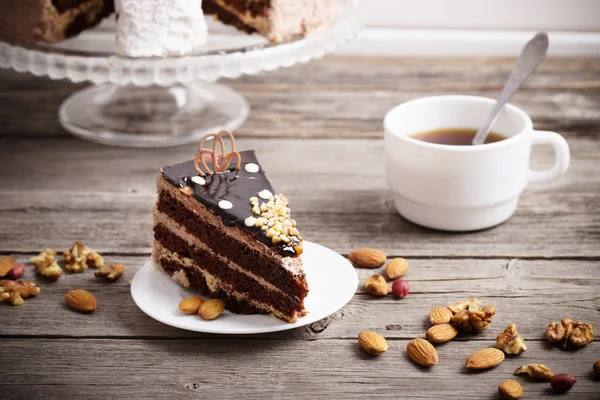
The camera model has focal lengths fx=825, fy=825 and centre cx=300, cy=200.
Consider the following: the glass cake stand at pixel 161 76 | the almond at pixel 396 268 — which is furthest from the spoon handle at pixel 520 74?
the glass cake stand at pixel 161 76

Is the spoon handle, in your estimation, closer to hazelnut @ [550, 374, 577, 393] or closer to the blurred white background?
hazelnut @ [550, 374, 577, 393]

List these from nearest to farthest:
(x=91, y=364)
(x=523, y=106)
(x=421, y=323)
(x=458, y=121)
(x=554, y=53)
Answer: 1. (x=91, y=364)
2. (x=421, y=323)
3. (x=458, y=121)
4. (x=523, y=106)
5. (x=554, y=53)

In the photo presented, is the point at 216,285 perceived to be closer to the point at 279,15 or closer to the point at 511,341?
the point at 511,341

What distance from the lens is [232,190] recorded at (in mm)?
1556

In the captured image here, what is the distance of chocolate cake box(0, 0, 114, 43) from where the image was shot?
1.98 metres

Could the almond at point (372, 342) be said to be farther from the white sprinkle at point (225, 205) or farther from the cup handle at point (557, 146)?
the cup handle at point (557, 146)

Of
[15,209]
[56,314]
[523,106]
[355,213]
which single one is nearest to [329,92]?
[523,106]

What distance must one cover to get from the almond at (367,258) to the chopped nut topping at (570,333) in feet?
1.23

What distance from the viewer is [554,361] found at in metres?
1.41

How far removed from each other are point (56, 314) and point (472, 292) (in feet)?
2.61

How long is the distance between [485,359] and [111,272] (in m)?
0.75

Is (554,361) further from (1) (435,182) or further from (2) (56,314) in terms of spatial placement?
(2) (56,314)

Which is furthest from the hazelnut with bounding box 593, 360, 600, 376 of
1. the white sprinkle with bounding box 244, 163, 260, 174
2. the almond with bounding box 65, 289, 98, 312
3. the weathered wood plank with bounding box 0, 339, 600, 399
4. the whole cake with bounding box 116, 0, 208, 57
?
the whole cake with bounding box 116, 0, 208, 57

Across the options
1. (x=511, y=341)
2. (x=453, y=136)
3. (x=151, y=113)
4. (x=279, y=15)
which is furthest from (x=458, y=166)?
(x=151, y=113)
